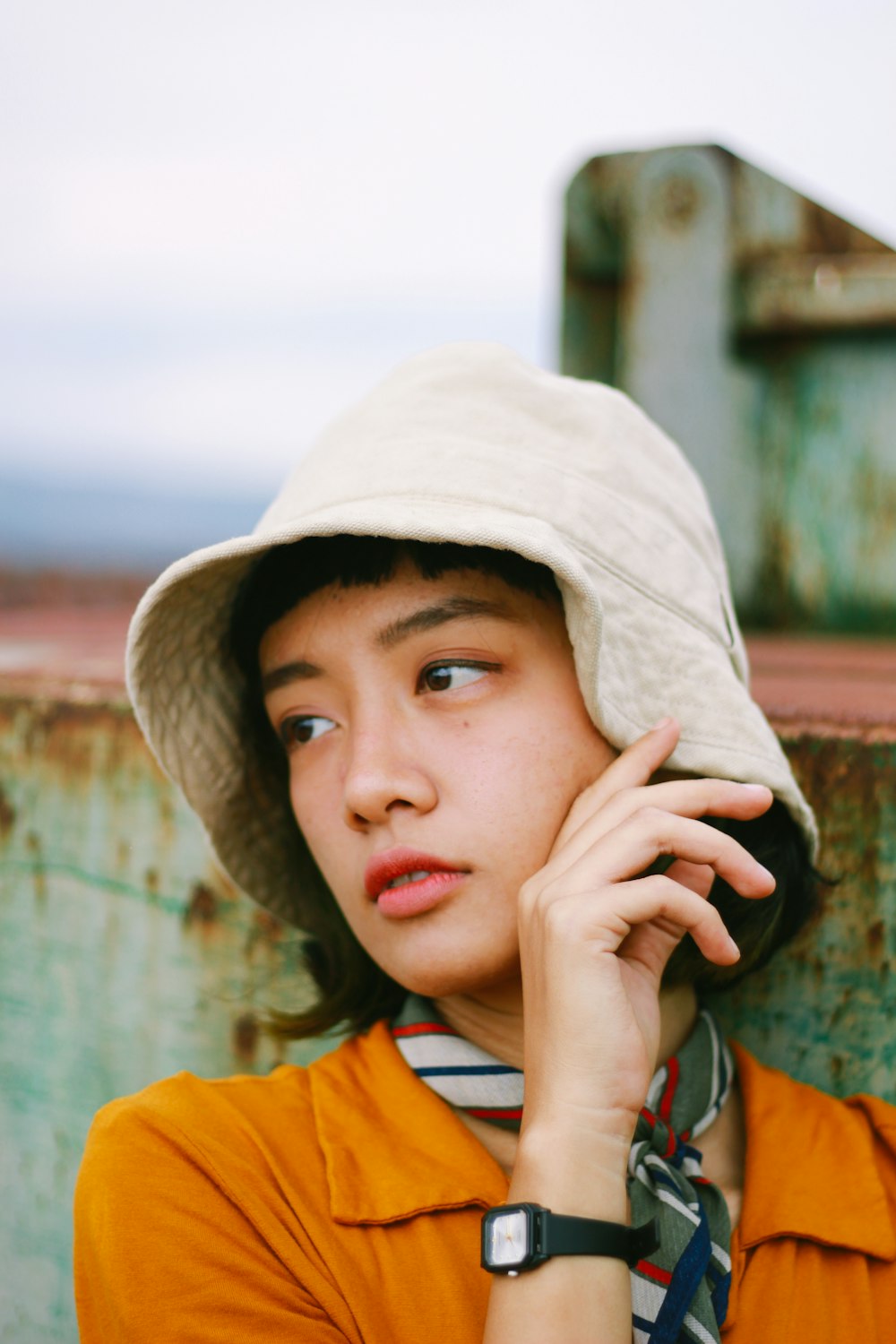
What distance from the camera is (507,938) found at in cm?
133

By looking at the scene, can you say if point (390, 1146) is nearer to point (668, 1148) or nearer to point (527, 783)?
point (668, 1148)

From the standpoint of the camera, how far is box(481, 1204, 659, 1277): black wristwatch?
1.09 m

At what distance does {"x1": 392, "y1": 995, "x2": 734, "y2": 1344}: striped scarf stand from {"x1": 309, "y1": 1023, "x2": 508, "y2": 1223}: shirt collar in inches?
1.3

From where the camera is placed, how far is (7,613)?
375 centimetres

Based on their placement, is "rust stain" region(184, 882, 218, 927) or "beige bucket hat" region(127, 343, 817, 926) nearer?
"beige bucket hat" region(127, 343, 817, 926)

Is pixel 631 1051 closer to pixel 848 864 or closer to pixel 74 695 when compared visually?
pixel 848 864

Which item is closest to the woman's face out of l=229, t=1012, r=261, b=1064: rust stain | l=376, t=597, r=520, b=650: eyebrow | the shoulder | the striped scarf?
l=376, t=597, r=520, b=650: eyebrow

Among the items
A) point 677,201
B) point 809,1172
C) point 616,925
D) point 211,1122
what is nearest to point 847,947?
point 809,1172

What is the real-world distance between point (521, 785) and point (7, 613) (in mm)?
2879

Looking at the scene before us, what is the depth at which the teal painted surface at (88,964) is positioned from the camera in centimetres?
193

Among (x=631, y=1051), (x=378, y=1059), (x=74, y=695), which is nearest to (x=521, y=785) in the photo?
(x=631, y=1051)

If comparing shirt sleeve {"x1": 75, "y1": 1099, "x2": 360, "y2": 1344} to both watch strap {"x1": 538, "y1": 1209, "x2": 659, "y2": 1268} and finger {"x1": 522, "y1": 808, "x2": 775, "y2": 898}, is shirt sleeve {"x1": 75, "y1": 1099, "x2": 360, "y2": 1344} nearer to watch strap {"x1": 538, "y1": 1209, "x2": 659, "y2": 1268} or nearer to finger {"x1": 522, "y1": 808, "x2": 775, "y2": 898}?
watch strap {"x1": 538, "y1": 1209, "x2": 659, "y2": 1268}

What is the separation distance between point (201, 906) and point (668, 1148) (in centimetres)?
93

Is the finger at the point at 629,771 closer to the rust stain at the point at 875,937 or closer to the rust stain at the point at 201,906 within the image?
the rust stain at the point at 875,937
